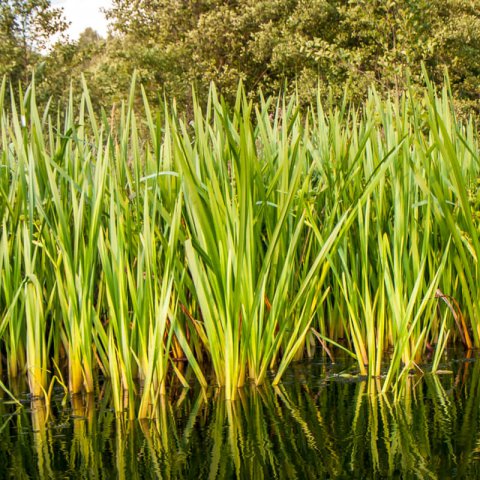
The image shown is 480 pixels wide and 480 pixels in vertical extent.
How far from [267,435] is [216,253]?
67cm

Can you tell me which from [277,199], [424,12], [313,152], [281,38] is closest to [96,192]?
[277,199]

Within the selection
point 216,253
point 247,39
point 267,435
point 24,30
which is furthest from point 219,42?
point 267,435

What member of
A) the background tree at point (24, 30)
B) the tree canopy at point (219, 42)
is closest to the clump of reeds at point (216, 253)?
the tree canopy at point (219, 42)

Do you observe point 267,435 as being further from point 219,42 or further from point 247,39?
point 247,39

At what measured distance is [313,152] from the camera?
8.66 feet

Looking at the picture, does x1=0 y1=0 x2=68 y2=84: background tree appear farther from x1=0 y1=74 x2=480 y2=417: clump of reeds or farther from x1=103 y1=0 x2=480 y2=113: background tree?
x1=0 y1=74 x2=480 y2=417: clump of reeds

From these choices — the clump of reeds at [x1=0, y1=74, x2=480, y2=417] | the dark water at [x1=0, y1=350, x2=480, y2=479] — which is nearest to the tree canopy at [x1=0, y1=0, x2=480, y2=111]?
the clump of reeds at [x1=0, y1=74, x2=480, y2=417]

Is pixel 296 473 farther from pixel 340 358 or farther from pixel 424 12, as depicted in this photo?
pixel 424 12

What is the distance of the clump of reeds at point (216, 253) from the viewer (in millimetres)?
2088

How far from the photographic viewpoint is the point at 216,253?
2.16m

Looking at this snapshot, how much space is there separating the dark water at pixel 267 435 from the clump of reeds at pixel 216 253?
11cm

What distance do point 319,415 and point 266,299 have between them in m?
0.72

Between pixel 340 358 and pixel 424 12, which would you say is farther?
pixel 424 12

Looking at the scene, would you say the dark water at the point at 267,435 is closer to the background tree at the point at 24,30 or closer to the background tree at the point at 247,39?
the background tree at the point at 247,39
